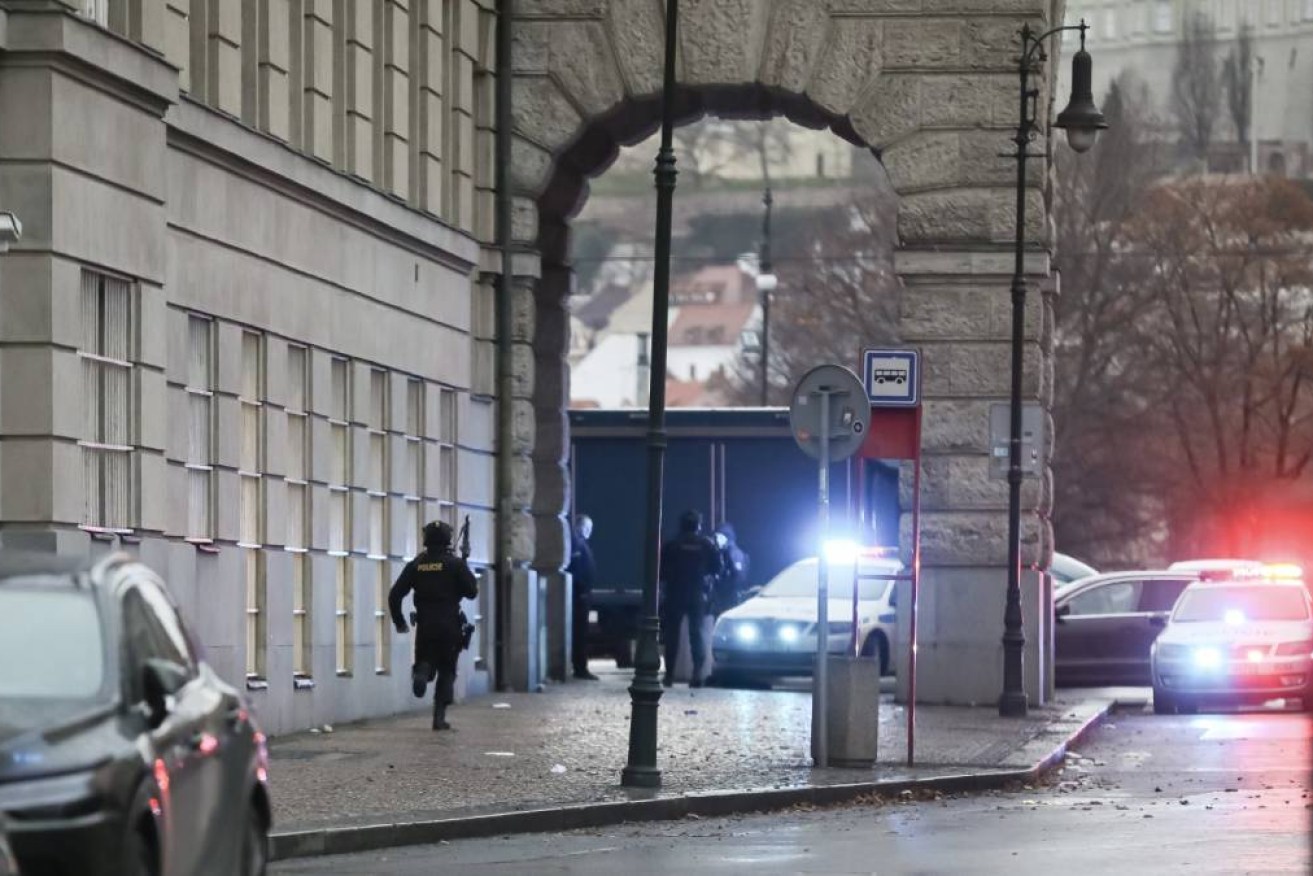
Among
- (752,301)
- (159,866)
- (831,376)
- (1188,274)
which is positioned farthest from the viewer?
(752,301)

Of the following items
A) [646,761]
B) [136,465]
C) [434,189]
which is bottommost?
[646,761]

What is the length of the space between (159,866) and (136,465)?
12.0 metres

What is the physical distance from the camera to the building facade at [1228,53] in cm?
15162

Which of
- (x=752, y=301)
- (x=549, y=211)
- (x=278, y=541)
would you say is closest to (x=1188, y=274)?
(x=549, y=211)

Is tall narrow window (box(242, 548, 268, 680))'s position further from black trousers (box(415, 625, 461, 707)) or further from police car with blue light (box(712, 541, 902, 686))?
police car with blue light (box(712, 541, 902, 686))

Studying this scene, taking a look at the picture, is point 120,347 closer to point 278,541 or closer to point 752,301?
point 278,541

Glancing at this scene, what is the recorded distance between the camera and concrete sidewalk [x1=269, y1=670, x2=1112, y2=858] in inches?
757

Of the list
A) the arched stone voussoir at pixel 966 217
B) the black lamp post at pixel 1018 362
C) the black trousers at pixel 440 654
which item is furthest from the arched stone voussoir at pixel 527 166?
the black trousers at pixel 440 654

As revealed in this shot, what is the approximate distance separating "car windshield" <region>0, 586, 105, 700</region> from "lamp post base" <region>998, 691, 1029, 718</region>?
71.6 ft

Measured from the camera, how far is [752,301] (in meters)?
183

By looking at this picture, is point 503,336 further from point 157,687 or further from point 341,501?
point 157,687

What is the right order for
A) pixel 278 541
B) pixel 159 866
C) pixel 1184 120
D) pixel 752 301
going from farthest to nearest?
pixel 752 301
pixel 1184 120
pixel 278 541
pixel 159 866

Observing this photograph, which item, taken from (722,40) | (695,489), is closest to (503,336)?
(722,40)

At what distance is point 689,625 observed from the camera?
3922cm
